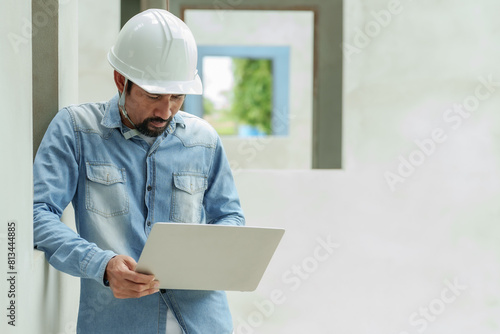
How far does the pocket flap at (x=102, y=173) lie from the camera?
1.90 meters

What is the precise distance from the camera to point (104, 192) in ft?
6.27

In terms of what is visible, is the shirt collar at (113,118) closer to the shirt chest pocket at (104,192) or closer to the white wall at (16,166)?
the shirt chest pocket at (104,192)

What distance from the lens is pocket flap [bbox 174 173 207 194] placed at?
2.00 metres

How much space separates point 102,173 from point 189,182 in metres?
0.25

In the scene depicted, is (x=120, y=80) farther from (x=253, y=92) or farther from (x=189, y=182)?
(x=253, y=92)

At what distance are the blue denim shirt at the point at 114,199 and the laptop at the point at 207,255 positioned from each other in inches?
5.2

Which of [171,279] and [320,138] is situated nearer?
[171,279]

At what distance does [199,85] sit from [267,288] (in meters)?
2.07

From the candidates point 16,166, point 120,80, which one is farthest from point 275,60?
point 16,166

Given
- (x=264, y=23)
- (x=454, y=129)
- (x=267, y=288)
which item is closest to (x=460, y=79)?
(x=454, y=129)

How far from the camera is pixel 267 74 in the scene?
701 inches

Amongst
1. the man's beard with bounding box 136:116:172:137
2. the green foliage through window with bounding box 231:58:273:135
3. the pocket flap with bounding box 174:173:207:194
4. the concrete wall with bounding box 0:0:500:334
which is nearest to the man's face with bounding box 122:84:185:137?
the man's beard with bounding box 136:116:172:137

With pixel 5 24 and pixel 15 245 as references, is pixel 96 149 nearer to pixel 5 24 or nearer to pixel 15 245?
pixel 15 245

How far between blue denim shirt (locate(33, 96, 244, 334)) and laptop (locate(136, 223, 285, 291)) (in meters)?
0.13
